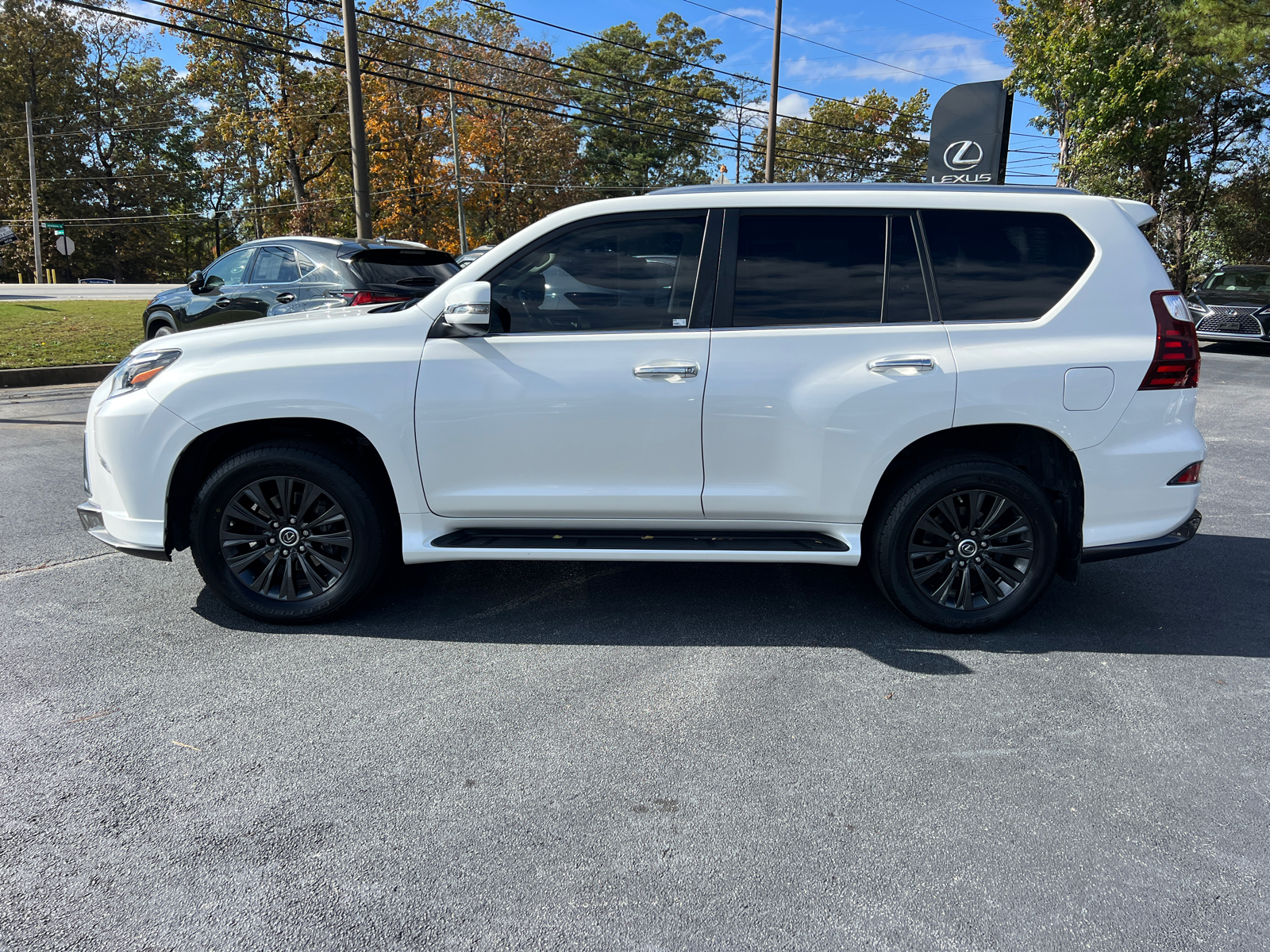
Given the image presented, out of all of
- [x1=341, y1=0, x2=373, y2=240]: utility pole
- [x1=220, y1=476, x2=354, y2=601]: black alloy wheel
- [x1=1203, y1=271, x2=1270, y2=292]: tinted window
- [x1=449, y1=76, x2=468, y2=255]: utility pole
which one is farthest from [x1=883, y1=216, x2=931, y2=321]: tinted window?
[x1=449, y1=76, x2=468, y2=255]: utility pole

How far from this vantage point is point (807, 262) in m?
3.86

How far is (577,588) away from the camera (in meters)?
4.55

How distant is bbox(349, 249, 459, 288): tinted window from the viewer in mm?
9141

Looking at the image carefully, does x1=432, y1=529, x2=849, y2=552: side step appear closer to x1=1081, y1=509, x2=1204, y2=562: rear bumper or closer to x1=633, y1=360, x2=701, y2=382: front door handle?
x1=633, y1=360, x2=701, y2=382: front door handle

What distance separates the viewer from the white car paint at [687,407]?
12.2 feet

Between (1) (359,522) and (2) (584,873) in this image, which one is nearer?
(2) (584,873)

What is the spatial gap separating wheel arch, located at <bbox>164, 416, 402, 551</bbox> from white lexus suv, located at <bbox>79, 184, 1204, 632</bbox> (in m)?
0.02

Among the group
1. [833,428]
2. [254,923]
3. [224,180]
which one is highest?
[224,180]

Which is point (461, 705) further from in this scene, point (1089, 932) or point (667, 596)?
point (1089, 932)

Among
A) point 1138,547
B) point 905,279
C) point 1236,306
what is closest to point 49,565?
point 905,279

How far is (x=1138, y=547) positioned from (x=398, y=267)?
25.4 feet

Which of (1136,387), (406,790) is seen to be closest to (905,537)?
(1136,387)

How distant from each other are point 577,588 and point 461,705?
1327mm

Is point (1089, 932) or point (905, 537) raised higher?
point (905, 537)
